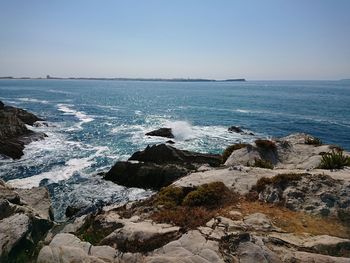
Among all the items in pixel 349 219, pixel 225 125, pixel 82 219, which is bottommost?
pixel 225 125

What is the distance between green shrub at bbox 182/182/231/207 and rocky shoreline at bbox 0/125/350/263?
0.04m

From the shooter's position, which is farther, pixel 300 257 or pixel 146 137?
pixel 146 137

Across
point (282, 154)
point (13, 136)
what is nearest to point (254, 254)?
point (282, 154)

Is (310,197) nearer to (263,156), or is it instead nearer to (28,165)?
(263,156)

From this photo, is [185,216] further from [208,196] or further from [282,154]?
[282,154]

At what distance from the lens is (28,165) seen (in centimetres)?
3694

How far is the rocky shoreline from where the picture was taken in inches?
362

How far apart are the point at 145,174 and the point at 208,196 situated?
18.4 m

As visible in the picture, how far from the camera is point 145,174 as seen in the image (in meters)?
30.6

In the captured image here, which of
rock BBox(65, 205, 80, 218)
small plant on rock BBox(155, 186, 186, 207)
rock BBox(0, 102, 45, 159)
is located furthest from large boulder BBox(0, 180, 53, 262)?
rock BBox(0, 102, 45, 159)

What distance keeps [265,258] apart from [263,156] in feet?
40.9

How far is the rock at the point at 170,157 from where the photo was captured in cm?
3391

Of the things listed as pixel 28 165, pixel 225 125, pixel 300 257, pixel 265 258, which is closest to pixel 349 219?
pixel 300 257

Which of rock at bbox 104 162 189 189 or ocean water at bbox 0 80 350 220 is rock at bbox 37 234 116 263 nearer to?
ocean water at bbox 0 80 350 220
